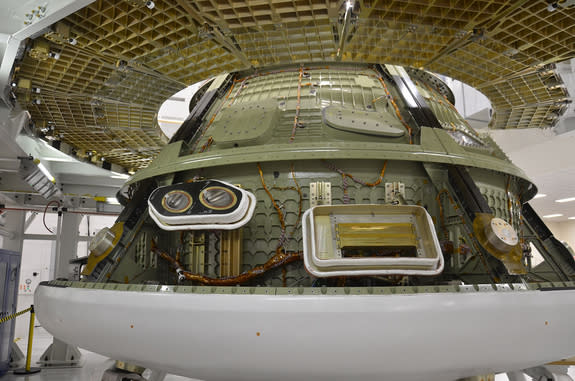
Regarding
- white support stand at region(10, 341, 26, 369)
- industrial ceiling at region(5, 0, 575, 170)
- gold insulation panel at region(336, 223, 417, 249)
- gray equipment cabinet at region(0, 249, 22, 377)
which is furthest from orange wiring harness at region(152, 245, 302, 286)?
white support stand at region(10, 341, 26, 369)

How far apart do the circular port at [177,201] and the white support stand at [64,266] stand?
555 cm

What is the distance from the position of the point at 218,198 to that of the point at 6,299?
6.56 m

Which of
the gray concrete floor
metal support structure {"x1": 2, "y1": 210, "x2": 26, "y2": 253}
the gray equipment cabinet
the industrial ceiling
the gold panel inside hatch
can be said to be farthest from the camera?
metal support structure {"x1": 2, "y1": 210, "x2": 26, "y2": 253}

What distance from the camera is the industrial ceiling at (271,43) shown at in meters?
4.39

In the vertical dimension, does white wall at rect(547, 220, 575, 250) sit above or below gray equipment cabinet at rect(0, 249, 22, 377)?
above

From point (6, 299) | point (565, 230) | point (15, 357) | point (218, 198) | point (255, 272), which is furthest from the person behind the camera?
point (565, 230)

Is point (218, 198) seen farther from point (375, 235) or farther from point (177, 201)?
point (375, 235)

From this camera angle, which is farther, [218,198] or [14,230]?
[14,230]

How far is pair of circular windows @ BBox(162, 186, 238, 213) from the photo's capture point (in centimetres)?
366

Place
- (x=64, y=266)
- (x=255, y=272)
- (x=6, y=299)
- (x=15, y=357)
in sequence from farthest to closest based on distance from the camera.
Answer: (x=64, y=266) < (x=15, y=357) < (x=6, y=299) < (x=255, y=272)

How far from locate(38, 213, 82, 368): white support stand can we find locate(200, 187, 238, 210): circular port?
5.85 m

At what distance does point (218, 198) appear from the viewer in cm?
370

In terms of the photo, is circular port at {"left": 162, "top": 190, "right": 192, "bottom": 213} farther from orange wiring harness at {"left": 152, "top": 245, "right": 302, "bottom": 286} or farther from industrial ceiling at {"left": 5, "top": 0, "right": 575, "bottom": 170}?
industrial ceiling at {"left": 5, "top": 0, "right": 575, "bottom": 170}

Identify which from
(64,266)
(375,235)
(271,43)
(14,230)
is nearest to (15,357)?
(64,266)
